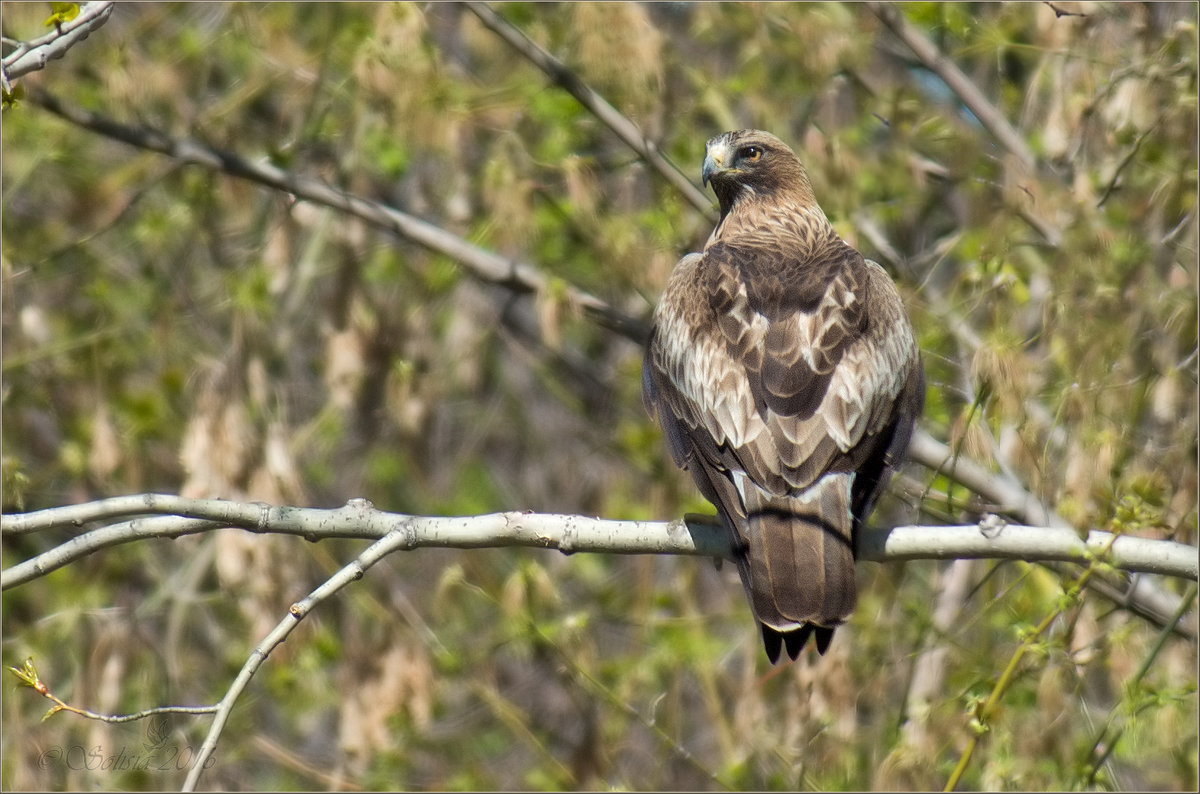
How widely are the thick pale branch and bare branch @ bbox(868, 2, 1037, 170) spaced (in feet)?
9.63

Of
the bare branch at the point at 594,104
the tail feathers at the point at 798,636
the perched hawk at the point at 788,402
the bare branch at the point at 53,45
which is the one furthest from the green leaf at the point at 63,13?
the tail feathers at the point at 798,636

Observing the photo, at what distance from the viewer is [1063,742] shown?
5.43m

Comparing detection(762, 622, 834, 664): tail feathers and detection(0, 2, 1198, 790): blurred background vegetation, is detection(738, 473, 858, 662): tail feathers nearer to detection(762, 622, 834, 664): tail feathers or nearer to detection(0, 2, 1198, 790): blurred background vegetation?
detection(762, 622, 834, 664): tail feathers

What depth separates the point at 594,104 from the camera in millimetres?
6199

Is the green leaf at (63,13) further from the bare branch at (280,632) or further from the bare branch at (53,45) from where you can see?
the bare branch at (280,632)

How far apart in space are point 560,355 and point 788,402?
3.88m

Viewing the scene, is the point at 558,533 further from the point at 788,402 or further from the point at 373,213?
the point at 373,213

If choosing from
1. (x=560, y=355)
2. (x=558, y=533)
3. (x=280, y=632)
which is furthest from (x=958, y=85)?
(x=280, y=632)

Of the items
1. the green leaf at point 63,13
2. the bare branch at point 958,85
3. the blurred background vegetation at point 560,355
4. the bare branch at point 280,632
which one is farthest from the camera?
the bare branch at point 958,85

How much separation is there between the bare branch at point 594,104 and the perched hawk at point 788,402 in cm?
102

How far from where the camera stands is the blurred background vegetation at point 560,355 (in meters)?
5.11

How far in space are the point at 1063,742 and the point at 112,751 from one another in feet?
13.4

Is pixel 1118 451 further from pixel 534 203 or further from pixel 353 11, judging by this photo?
pixel 353 11

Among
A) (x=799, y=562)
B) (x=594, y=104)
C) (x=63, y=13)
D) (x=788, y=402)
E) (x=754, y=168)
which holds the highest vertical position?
(x=594, y=104)
